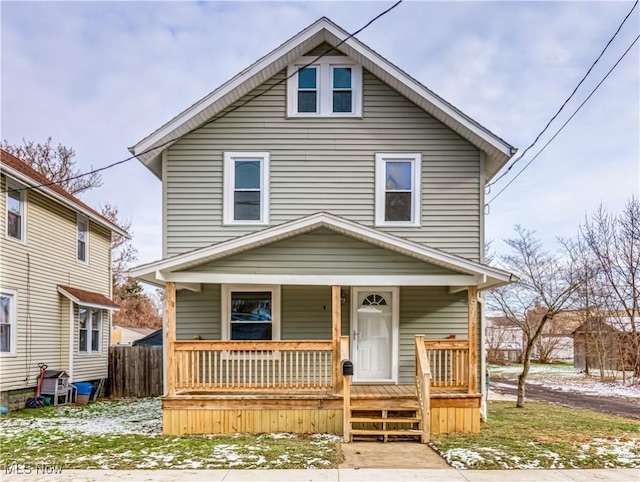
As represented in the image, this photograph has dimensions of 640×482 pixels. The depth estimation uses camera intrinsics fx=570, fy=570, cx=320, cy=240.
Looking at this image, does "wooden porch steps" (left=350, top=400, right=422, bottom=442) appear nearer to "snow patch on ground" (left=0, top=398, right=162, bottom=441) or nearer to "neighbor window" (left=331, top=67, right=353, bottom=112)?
"snow patch on ground" (left=0, top=398, right=162, bottom=441)

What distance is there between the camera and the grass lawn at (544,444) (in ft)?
23.8

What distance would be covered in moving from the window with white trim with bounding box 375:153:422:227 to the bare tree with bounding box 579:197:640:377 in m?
15.3

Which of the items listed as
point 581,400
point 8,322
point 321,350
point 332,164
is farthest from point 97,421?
point 581,400

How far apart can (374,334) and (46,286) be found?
886 cm

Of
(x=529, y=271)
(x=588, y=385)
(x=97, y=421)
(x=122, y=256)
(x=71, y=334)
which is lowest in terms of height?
(x=588, y=385)

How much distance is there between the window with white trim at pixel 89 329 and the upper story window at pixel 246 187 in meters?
7.71

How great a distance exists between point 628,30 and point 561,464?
6.94 m

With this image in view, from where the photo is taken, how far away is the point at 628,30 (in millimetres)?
9352

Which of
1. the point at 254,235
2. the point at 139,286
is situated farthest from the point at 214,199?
the point at 139,286

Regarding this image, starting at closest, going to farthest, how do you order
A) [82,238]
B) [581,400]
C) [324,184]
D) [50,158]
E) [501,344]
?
[324,184] < [581,400] < [82,238] < [50,158] < [501,344]

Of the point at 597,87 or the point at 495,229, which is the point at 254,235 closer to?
the point at 597,87

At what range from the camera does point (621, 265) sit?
24.0 metres

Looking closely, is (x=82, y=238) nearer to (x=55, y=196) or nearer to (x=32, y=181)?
(x=55, y=196)

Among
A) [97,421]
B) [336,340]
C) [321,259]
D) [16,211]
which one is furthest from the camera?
[16,211]
